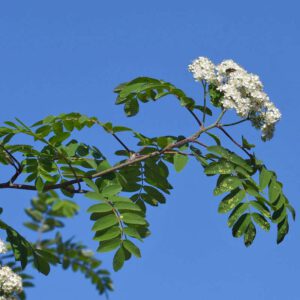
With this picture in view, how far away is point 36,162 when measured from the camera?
5215 mm

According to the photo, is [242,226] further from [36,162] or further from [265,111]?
[36,162]

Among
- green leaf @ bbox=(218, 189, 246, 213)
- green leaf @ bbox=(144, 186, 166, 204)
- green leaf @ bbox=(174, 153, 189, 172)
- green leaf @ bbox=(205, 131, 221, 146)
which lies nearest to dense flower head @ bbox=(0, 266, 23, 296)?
green leaf @ bbox=(144, 186, 166, 204)

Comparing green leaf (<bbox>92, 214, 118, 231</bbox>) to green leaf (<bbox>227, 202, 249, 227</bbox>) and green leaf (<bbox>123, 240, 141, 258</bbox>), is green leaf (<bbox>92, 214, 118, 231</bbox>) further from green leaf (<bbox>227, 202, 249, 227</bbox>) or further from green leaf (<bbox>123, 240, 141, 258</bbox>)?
green leaf (<bbox>227, 202, 249, 227</bbox>)

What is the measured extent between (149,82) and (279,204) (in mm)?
990

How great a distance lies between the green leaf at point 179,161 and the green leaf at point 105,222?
0.43 meters

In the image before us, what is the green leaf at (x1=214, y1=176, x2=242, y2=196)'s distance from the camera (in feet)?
16.5

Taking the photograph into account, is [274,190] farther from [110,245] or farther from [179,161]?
[110,245]

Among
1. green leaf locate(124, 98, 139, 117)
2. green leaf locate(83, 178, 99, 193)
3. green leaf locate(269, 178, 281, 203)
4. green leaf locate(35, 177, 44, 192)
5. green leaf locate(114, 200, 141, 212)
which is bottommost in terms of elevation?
green leaf locate(35, 177, 44, 192)

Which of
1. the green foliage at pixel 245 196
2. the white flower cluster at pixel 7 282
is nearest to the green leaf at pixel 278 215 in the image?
the green foliage at pixel 245 196

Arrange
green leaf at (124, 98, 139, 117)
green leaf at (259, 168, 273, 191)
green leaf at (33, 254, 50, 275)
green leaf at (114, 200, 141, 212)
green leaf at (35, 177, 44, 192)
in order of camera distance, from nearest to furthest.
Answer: green leaf at (114, 200, 141, 212) < green leaf at (35, 177, 44, 192) < green leaf at (259, 168, 273, 191) < green leaf at (33, 254, 50, 275) < green leaf at (124, 98, 139, 117)

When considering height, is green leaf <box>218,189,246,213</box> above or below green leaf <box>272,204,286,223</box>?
below

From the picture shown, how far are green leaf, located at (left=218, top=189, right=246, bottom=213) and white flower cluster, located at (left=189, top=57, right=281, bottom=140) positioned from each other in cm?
43

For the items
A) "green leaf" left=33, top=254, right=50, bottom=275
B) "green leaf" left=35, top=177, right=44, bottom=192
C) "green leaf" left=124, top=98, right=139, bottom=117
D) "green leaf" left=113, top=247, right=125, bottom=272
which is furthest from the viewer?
"green leaf" left=124, top=98, right=139, bottom=117

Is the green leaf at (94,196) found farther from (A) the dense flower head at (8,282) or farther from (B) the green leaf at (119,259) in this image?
(A) the dense flower head at (8,282)
